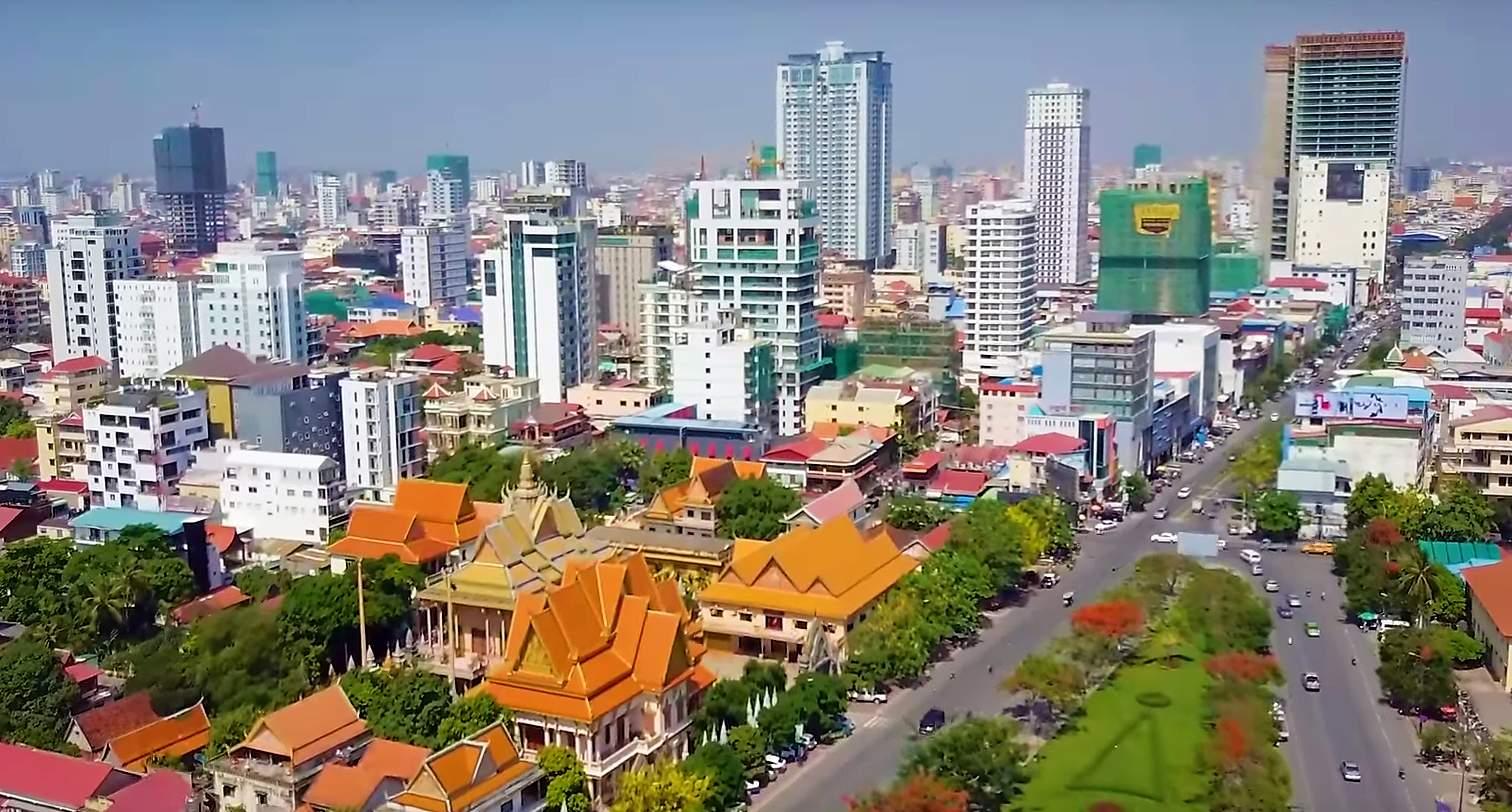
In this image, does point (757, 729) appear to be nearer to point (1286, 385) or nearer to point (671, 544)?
point (671, 544)

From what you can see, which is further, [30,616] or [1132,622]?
[30,616]

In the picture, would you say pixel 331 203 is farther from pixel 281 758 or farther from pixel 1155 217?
pixel 281 758

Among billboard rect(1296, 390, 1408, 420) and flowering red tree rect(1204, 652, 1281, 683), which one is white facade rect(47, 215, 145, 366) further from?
flowering red tree rect(1204, 652, 1281, 683)

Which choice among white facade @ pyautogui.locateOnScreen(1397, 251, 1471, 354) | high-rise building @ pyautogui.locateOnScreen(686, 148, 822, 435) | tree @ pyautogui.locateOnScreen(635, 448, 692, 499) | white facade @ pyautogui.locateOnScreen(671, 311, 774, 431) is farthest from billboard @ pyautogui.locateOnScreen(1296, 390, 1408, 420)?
white facade @ pyautogui.locateOnScreen(1397, 251, 1471, 354)

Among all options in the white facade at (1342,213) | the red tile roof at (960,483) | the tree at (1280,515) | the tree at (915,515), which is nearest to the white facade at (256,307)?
the red tile roof at (960,483)

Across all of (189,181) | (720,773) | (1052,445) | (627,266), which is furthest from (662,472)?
(189,181)

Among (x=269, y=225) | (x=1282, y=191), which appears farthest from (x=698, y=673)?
(x=269, y=225)
